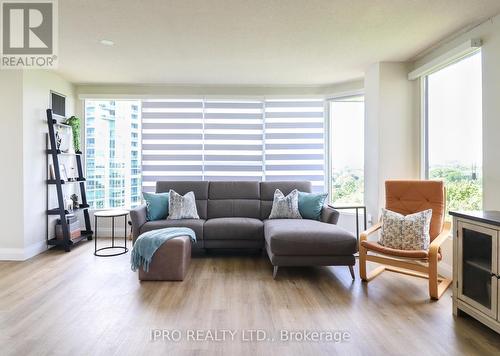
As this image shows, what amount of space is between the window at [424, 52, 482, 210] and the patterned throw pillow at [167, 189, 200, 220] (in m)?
3.05

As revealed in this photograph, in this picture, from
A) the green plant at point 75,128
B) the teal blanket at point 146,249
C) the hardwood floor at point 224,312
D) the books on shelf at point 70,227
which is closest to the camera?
the hardwood floor at point 224,312

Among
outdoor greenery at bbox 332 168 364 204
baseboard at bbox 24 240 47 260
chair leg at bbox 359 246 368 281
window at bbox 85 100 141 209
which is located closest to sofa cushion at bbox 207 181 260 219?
outdoor greenery at bbox 332 168 364 204

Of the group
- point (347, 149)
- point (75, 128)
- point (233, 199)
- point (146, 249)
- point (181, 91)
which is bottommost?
point (146, 249)

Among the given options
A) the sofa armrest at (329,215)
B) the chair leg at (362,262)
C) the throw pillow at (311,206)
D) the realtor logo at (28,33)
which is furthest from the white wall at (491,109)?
the realtor logo at (28,33)

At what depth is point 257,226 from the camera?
3.70 metres

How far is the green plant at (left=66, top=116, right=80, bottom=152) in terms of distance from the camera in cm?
432

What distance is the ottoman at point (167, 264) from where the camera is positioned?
2912 mm

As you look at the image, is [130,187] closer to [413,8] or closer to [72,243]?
[72,243]

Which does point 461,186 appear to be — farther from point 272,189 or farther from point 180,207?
point 180,207

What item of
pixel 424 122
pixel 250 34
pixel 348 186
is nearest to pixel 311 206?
pixel 348 186

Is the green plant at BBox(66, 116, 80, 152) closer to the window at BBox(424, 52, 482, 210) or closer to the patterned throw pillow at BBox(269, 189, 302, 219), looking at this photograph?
the patterned throw pillow at BBox(269, 189, 302, 219)

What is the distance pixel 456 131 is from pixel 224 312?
3.01m

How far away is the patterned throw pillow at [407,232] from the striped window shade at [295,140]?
6.42 feet

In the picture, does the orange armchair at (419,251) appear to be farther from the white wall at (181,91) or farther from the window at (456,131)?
the white wall at (181,91)
